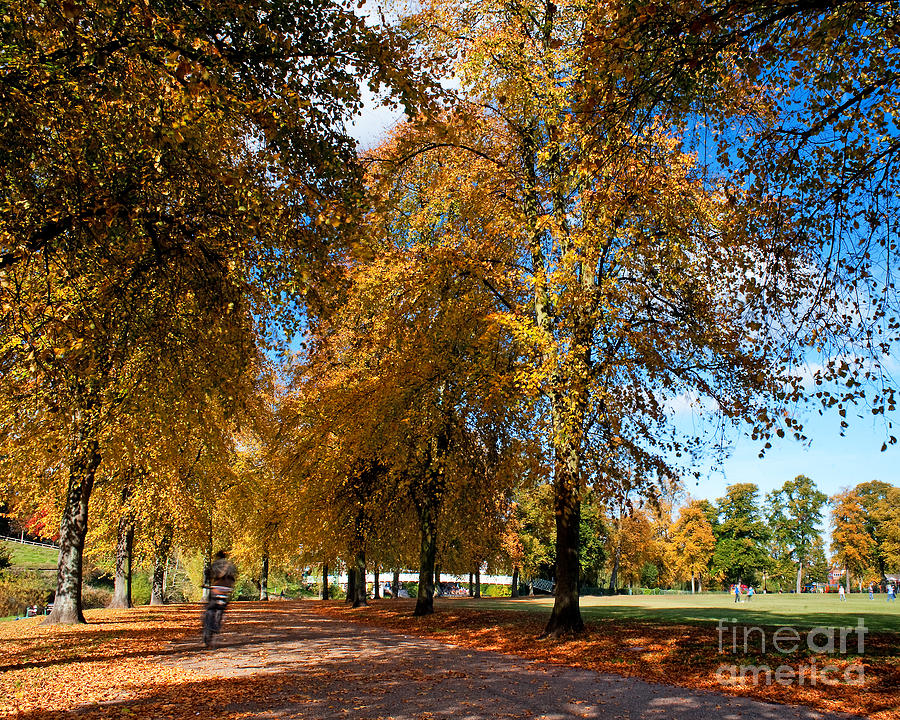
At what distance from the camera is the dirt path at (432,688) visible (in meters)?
7.00

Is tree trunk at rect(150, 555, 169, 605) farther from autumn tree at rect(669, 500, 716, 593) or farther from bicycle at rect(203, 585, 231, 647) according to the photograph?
autumn tree at rect(669, 500, 716, 593)

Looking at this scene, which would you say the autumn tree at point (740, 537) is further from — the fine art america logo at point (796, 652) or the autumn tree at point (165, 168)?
the autumn tree at point (165, 168)

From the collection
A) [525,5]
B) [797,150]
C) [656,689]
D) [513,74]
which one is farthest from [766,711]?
[525,5]

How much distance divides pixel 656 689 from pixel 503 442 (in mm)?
10184

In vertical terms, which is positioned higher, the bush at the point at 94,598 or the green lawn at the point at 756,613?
the green lawn at the point at 756,613

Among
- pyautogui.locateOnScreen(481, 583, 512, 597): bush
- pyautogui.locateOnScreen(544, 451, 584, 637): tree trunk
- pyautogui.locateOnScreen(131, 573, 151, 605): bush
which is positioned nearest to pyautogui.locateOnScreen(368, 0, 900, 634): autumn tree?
pyautogui.locateOnScreen(544, 451, 584, 637): tree trunk

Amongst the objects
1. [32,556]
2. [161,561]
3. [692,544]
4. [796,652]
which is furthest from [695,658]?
[692,544]

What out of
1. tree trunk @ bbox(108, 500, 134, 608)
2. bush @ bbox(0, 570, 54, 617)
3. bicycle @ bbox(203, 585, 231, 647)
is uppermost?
bicycle @ bbox(203, 585, 231, 647)

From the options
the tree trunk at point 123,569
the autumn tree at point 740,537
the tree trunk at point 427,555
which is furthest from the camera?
the autumn tree at point 740,537

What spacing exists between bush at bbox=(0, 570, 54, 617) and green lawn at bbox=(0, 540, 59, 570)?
4.01 metres

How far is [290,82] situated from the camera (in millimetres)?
7914

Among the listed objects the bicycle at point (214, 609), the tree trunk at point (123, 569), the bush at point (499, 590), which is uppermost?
the bicycle at point (214, 609)

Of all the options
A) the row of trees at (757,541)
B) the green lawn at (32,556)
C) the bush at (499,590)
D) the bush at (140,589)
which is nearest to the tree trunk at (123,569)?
the bush at (140,589)

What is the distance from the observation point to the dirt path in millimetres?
7000
